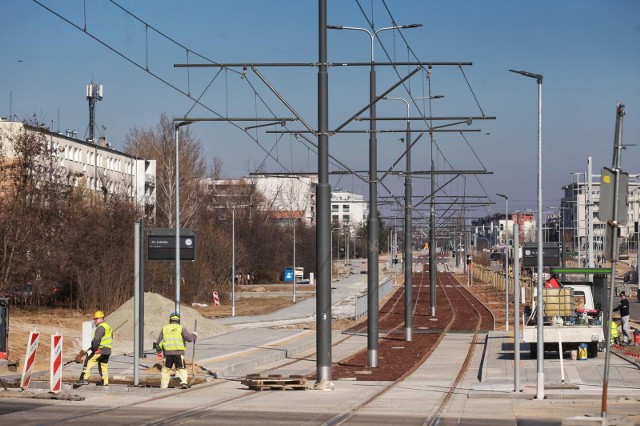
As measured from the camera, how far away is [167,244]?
116 ft

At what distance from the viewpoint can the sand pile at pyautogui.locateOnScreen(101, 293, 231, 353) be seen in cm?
4544

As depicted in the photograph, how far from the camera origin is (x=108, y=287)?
59.2m

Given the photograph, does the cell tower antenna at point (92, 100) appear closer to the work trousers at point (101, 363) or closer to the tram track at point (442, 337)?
the tram track at point (442, 337)

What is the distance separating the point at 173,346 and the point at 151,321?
22.2m

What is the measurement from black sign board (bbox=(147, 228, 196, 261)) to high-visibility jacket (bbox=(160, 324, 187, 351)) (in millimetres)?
9931

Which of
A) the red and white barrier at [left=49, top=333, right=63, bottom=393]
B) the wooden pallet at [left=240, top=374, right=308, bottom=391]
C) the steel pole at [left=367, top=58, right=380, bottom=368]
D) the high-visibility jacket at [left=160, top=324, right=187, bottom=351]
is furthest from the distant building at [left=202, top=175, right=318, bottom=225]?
the red and white barrier at [left=49, top=333, right=63, bottom=393]

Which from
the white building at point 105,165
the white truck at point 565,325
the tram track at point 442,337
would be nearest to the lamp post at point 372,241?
the tram track at point 442,337

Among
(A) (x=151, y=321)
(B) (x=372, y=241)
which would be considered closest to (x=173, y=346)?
(B) (x=372, y=241)

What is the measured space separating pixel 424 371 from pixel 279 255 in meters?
92.2

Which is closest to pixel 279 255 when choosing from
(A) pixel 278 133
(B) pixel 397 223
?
(B) pixel 397 223

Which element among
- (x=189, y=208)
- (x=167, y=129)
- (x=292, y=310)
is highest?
(x=167, y=129)

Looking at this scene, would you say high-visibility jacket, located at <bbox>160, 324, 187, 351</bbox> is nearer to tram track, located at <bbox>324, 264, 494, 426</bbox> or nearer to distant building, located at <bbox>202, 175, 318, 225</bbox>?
tram track, located at <bbox>324, 264, 494, 426</bbox>

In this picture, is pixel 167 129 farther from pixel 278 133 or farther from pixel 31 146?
pixel 278 133

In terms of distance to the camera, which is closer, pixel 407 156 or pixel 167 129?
pixel 407 156
